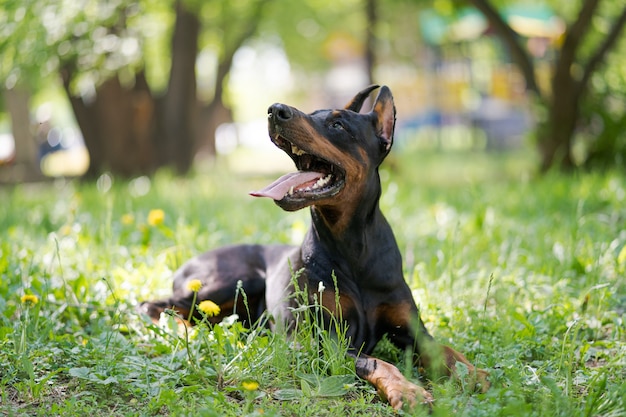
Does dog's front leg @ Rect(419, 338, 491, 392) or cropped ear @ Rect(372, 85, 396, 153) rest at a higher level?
cropped ear @ Rect(372, 85, 396, 153)

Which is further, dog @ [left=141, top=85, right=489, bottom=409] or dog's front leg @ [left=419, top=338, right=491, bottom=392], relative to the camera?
dog @ [left=141, top=85, right=489, bottom=409]

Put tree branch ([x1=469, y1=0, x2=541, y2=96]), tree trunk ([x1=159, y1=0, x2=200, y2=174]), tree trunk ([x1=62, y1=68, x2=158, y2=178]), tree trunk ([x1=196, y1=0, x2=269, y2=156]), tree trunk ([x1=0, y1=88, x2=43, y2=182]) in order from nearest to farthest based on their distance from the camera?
tree branch ([x1=469, y1=0, x2=541, y2=96]), tree trunk ([x1=62, y1=68, x2=158, y2=178]), tree trunk ([x1=159, y1=0, x2=200, y2=174]), tree trunk ([x1=0, y1=88, x2=43, y2=182]), tree trunk ([x1=196, y1=0, x2=269, y2=156])

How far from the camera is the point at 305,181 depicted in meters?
3.85

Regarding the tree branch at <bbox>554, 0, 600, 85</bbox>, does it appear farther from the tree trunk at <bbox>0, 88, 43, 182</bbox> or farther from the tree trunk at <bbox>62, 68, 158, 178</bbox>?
the tree trunk at <bbox>0, 88, 43, 182</bbox>

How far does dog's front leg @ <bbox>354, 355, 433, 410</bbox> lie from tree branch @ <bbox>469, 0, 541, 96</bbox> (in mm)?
8934

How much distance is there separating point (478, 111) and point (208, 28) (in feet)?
34.2

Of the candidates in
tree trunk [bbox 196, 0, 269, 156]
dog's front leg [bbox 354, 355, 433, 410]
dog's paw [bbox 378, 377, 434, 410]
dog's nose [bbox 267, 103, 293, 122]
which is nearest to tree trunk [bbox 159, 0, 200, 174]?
tree trunk [bbox 196, 0, 269, 156]

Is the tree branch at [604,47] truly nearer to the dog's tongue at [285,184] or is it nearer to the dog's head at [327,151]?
the dog's head at [327,151]

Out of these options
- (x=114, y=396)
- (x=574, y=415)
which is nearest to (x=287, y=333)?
(x=114, y=396)

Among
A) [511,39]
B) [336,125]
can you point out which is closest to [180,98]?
[511,39]

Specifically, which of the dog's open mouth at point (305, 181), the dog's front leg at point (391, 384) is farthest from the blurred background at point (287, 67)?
the dog's front leg at point (391, 384)

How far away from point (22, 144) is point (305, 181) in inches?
545

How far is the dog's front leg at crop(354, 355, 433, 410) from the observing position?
3314 mm

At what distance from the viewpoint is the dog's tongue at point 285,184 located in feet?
12.2
